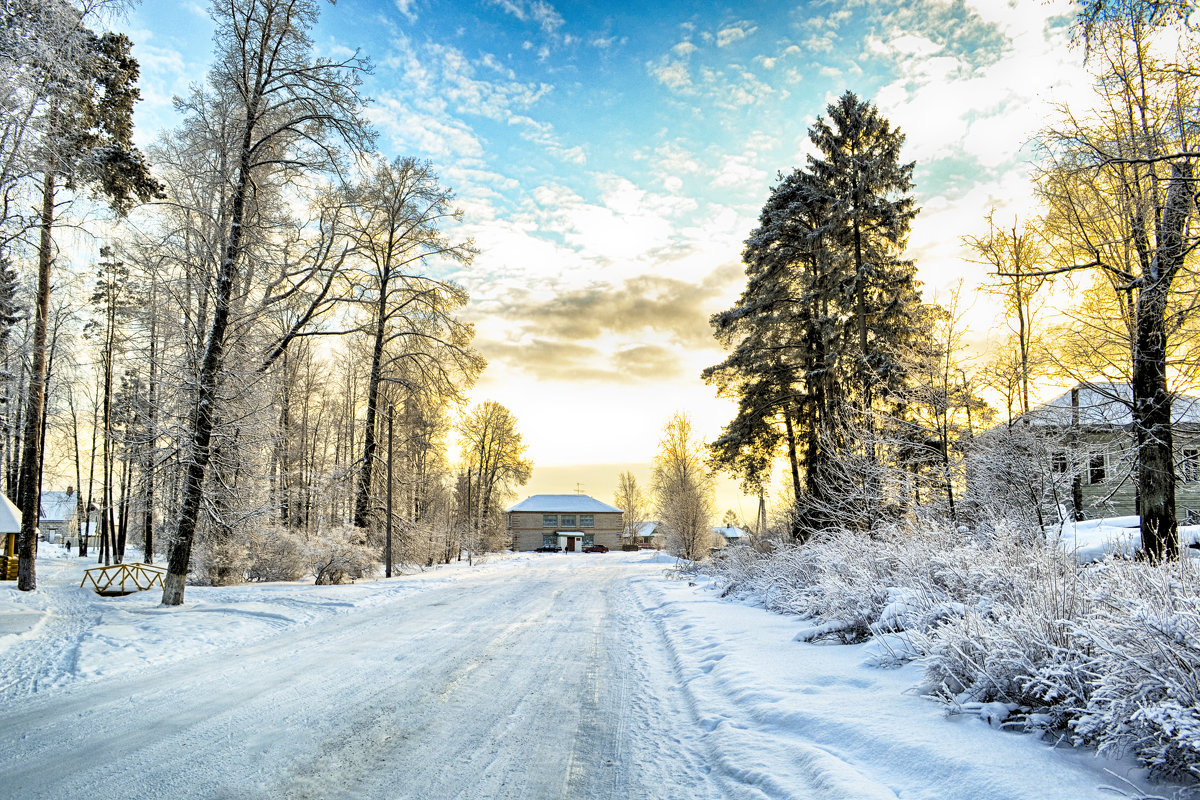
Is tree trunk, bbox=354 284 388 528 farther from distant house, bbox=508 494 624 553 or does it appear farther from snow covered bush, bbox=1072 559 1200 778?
distant house, bbox=508 494 624 553

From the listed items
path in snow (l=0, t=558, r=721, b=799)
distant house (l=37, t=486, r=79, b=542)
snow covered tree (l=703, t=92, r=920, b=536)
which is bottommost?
distant house (l=37, t=486, r=79, b=542)

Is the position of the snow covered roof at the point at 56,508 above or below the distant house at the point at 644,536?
above

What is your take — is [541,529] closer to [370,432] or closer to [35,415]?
[370,432]

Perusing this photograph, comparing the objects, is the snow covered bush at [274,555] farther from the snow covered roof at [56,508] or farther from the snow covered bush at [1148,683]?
the snow covered roof at [56,508]

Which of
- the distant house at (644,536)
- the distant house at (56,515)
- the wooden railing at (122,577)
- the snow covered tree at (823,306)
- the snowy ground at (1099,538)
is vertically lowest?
the distant house at (644,536)

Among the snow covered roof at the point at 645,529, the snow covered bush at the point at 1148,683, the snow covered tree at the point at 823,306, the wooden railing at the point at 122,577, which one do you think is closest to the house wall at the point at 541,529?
the snow covered roof at the point at 645,529

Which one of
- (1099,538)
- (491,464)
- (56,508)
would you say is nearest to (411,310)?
(1099,538)

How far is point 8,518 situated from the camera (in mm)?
17438

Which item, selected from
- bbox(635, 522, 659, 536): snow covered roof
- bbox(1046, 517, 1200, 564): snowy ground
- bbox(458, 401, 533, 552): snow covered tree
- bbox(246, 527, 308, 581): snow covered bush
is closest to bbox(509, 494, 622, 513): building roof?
bbox(635, 522, 659, 536): snow covered roof

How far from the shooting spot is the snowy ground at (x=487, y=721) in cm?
362

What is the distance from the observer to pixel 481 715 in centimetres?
517

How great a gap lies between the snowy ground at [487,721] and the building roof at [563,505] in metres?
65.8

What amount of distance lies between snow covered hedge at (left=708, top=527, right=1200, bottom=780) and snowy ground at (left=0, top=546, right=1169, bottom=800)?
26cm

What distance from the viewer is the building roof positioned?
74.8 metres
